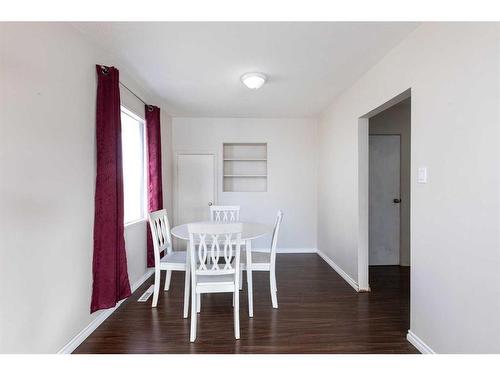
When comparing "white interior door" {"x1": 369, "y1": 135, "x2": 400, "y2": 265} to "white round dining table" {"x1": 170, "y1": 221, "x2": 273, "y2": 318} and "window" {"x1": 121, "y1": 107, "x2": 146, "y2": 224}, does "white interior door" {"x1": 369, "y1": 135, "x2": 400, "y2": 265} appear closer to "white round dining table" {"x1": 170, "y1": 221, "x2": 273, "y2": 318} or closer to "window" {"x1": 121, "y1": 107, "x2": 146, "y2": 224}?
"white round dining table" {"x1": 170, "y1": 221, "x2": 273, "y2": 318}

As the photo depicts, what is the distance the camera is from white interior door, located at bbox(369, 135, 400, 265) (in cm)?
358

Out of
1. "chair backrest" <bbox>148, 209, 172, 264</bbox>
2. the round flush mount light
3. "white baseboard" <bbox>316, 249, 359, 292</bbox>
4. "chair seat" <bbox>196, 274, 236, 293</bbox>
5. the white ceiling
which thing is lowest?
"white baseboard" <bbox>316, 249, 359, 292</bbox>

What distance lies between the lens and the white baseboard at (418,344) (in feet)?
5.57

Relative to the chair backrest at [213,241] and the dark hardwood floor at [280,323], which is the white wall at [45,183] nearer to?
the dark hardwood floor at [280,323]

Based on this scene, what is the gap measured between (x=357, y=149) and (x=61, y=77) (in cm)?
282

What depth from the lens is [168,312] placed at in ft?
7.66

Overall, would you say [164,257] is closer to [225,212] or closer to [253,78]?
[225,212]

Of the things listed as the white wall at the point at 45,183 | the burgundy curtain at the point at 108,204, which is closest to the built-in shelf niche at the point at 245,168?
the burgundy curtain at the point at 108,204

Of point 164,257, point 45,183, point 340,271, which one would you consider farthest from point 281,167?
point 45,183

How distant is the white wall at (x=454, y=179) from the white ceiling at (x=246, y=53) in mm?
364

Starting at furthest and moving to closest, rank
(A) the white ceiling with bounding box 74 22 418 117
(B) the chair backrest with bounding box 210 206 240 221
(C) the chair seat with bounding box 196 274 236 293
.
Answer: (B) the chair backrest with bounding box 210 206 240 221, (C) the chair seat with bounding box 196 274 236 293, (A) the white ceiling with bounding box 74 22 418 117

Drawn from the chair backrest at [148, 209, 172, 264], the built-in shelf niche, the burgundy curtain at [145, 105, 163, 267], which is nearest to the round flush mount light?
the burgundy curtain at [145, 105, 163, 267]

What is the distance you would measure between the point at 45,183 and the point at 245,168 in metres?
3.35

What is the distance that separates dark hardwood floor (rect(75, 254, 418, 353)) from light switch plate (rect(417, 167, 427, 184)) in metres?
1.24
